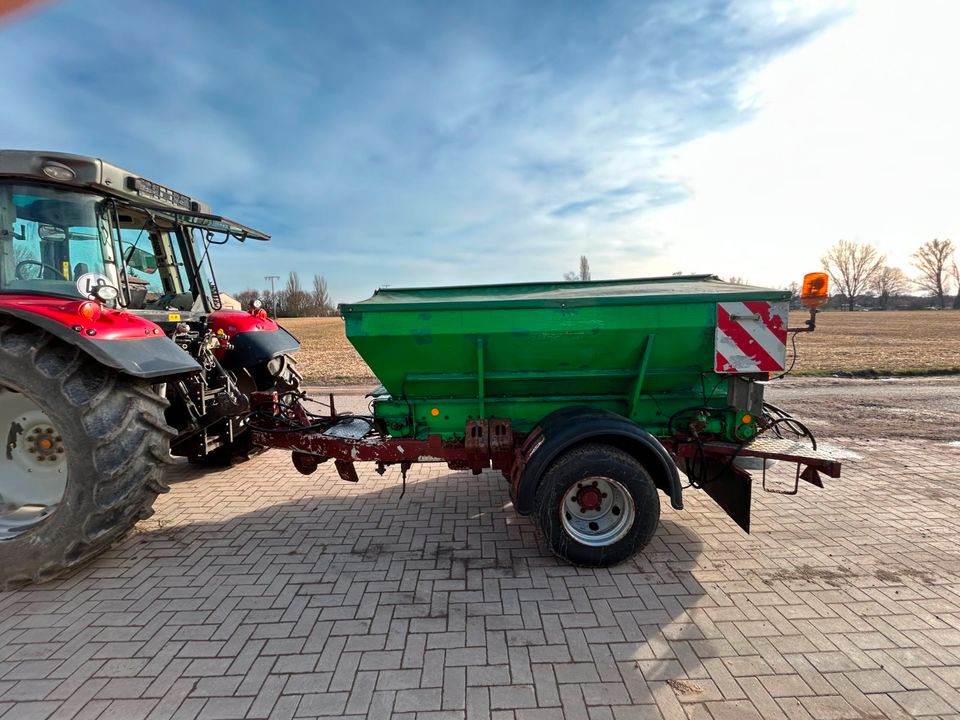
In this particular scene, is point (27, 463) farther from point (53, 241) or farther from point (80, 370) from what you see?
point (53, 241)

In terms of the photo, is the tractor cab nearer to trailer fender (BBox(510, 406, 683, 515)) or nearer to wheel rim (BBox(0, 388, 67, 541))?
wheel rim (BBox(0, 388, 67, 541))

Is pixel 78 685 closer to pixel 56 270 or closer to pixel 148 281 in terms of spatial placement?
pixel 56 270

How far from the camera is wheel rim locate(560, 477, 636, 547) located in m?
3.08

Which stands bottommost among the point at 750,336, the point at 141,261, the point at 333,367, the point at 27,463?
the point at 333,367

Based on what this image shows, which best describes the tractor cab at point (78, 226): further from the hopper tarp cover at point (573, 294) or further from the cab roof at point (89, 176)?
the hopper tarp cover at point (573, 294)

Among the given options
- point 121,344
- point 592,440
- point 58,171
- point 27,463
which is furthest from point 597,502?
point 58,171

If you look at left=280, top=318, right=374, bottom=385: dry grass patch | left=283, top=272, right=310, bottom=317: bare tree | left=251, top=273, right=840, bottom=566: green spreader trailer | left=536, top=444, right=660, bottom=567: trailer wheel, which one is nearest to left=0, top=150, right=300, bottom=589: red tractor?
left=251, top=273, right=840, bottom=566: green spreader trailer

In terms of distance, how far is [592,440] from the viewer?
3094 mm

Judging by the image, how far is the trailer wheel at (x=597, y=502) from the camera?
119 inches

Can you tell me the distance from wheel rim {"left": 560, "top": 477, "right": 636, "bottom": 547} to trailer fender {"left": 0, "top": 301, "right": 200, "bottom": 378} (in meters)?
2.79

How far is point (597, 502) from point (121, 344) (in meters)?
3.28

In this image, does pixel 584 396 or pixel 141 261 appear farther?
pixel 141 261

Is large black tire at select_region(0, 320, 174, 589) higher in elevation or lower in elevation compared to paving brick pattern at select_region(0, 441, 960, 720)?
higher

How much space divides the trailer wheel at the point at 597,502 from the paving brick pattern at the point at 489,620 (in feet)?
0.52
